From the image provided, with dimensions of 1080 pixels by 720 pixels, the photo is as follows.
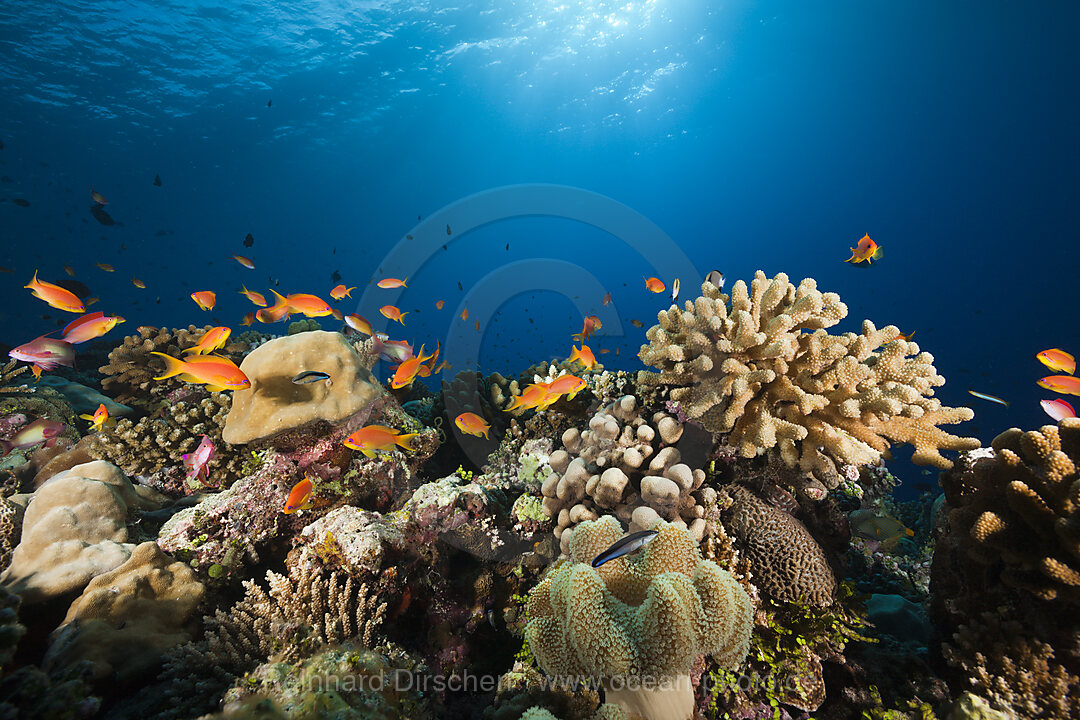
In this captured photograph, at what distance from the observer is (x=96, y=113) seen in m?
27.0

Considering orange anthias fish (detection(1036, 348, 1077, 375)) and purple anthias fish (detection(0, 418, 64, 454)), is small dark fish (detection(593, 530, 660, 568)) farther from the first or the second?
purple anthias fish (detection(0, 418, 64, 454))

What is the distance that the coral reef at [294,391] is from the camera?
3502 mm

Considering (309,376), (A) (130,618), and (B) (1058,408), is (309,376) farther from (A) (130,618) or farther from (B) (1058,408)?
(B) (1058,408)

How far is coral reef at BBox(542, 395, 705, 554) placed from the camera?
9.02ft

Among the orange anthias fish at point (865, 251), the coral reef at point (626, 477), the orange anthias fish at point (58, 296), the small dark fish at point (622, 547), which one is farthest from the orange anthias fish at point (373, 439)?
the orange anthias fish at point (865, 251)

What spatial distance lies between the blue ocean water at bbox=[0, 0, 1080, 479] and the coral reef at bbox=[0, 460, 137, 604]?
607 centimetres

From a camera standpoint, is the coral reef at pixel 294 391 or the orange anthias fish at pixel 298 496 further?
the coral reef at pixel 294 391

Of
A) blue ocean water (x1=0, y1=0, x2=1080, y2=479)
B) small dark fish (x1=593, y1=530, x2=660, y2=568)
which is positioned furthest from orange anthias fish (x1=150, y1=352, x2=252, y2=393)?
blue ocean water (x1=0, y1=0, x2=1080, y2=479)

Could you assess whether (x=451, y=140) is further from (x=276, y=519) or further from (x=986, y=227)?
(x=986, y=227)

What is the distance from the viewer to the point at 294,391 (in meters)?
3.70

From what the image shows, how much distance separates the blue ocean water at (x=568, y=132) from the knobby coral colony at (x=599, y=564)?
18.7 ft

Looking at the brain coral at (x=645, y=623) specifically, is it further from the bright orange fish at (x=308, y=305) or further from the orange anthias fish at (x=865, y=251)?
the orange anthias fish at (x=865, y=251)

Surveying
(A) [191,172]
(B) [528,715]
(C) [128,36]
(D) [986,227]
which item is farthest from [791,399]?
(D) [986,227]

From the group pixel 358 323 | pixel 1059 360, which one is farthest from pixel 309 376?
pixel 1059 360
